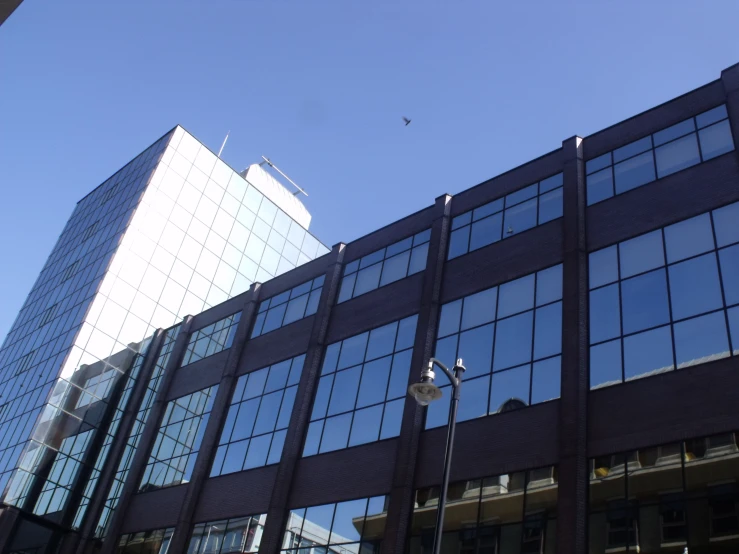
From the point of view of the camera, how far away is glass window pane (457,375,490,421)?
84.2 feet

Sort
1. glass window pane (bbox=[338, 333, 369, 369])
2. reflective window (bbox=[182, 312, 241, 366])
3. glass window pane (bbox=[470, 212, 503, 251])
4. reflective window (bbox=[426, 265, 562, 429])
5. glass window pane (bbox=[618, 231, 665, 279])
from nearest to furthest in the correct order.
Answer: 1. glass window pane (bbox=[618, 231, 665, 279])
2. reflective window (bbox=[426, 265, 562, 429])
3. glass window pane (bbox=[470, 212, 503, 251])
4. glass window pane (bbox=[338, 333, 369, 369])
5. reflective window (bbox=[182, 312, 241, 366])

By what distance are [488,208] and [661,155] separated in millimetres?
7533

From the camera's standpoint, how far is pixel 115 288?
153 feet

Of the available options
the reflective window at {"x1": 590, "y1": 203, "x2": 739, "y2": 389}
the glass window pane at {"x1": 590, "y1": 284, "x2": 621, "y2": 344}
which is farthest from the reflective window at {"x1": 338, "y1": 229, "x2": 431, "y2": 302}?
the reflective window at {"x1": 590, "y1": 203, "x2": 739, "y2": 389}

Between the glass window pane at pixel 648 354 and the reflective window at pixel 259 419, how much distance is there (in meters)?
15.8

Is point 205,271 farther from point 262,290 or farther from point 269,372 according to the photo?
point 269,372

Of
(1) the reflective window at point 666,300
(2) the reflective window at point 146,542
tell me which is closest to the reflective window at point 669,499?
(1) the reflective window at point 666,300

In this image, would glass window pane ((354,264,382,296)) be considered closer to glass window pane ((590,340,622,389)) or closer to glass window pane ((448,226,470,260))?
glass window pane ((448,226,470,260))

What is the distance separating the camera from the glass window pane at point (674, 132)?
2661 centimetres

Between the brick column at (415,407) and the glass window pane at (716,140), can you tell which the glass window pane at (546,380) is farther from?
the glass window pane at (716,140)

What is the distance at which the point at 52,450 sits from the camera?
4059 cm

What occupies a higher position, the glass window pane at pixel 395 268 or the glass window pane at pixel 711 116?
the glass window pane at pixel 711 116

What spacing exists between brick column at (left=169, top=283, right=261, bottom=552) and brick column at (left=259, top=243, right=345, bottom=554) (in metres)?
5.58

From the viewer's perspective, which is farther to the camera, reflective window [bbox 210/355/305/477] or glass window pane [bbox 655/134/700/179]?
reflective window [bbox 210/355/305/477]
